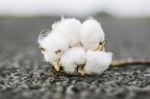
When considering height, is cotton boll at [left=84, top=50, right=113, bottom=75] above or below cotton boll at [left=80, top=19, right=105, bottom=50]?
below

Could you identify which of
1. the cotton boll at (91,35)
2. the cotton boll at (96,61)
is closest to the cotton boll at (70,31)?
the cotton boll at (91,35)

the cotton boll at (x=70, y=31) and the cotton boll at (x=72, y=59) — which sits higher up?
the cotton boll at (x=70, y=31)

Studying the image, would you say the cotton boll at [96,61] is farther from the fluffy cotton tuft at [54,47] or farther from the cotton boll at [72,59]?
the fluffy cotton tuft at [54,47]

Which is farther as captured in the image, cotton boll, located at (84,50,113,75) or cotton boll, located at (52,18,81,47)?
cotton boll, located at (52,18,81,47)

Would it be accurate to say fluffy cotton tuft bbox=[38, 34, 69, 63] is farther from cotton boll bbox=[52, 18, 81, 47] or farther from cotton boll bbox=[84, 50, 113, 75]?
cotton boll bbox=[84, 50, 113, 75]

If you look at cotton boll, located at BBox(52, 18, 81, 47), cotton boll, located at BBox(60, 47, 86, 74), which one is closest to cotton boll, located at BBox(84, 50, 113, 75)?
cotton boll, located at BBox(60, 47, 86, 74)


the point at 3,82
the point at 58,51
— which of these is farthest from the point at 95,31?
the point at 3,82
